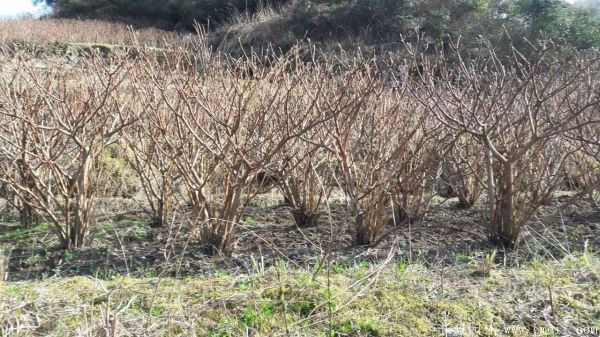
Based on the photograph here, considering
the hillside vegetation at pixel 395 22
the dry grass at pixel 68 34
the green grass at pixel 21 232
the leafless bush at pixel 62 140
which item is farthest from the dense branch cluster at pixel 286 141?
the hillside vegetation at pixel 395 22

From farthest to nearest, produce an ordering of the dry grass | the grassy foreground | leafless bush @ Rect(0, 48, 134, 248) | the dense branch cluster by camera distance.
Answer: the dry grass, leafless bush @ Rect(0, 48, 134, 248), the dense branch cluster, the grassy foreground

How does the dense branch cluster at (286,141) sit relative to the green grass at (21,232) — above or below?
above

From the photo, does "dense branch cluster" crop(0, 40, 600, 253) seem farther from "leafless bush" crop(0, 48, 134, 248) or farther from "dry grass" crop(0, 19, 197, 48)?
"dry grass" crop(0, 19, 197, 48)

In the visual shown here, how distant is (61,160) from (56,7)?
79.4 feet

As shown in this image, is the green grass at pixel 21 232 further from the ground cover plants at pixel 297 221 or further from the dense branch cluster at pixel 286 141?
the dense branch cluster at pixel 286 141

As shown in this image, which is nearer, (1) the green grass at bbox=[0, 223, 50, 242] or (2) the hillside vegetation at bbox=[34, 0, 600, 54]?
(1) the green grass at bbox=[0, 223, 50, 242]

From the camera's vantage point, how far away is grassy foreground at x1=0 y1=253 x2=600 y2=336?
8.92 feet

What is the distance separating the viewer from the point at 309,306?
9.52 ft

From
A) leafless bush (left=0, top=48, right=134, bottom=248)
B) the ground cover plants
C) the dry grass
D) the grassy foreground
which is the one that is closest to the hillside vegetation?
the dry grass

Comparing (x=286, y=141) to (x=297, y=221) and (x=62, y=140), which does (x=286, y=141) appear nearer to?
(x=297, y=221)

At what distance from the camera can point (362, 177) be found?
14.0 ft

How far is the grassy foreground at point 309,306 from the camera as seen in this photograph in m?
2.72

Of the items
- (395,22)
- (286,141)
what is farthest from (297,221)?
(395,22)

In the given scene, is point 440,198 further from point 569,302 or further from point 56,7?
point 56,7
